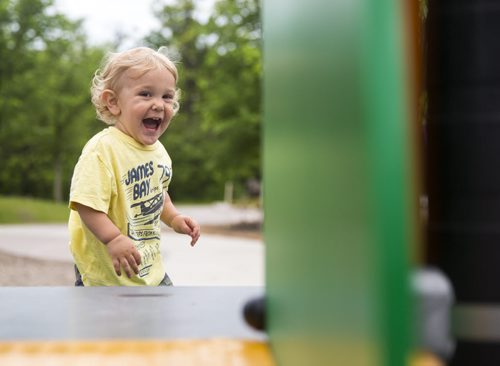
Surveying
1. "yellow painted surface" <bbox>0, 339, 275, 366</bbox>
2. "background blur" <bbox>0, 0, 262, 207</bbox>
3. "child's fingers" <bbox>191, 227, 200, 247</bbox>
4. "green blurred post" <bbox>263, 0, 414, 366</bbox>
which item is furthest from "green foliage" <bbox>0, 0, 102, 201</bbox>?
"green blurred post" <bbox>263, 0, 414, 366</bbox>

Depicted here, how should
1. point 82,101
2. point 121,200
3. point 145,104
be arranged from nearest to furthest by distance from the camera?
point 121,200 < point 145,104 < point 82,101

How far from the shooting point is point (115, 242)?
1817 millimetres

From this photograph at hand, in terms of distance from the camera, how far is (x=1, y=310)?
4.26 feet

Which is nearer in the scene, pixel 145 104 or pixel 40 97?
pixel 145 104

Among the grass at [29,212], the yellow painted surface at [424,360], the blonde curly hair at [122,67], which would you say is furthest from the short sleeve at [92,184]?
the grass at [29,212]

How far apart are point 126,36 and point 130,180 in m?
18.8

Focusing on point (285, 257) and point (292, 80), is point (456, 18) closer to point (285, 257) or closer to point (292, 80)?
point (292, 80)

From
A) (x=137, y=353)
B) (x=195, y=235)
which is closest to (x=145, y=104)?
(x=195, y=235)

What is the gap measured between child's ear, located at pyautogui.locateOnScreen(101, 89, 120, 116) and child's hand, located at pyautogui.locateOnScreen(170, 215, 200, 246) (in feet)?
1.16

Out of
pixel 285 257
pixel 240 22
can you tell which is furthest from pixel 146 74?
pixel 240 22

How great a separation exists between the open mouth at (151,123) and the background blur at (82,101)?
3725 mm

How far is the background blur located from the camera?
30.5 ft

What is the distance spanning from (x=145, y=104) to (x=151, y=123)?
0.20 feet

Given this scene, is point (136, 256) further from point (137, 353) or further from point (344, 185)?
point (344, 185)
